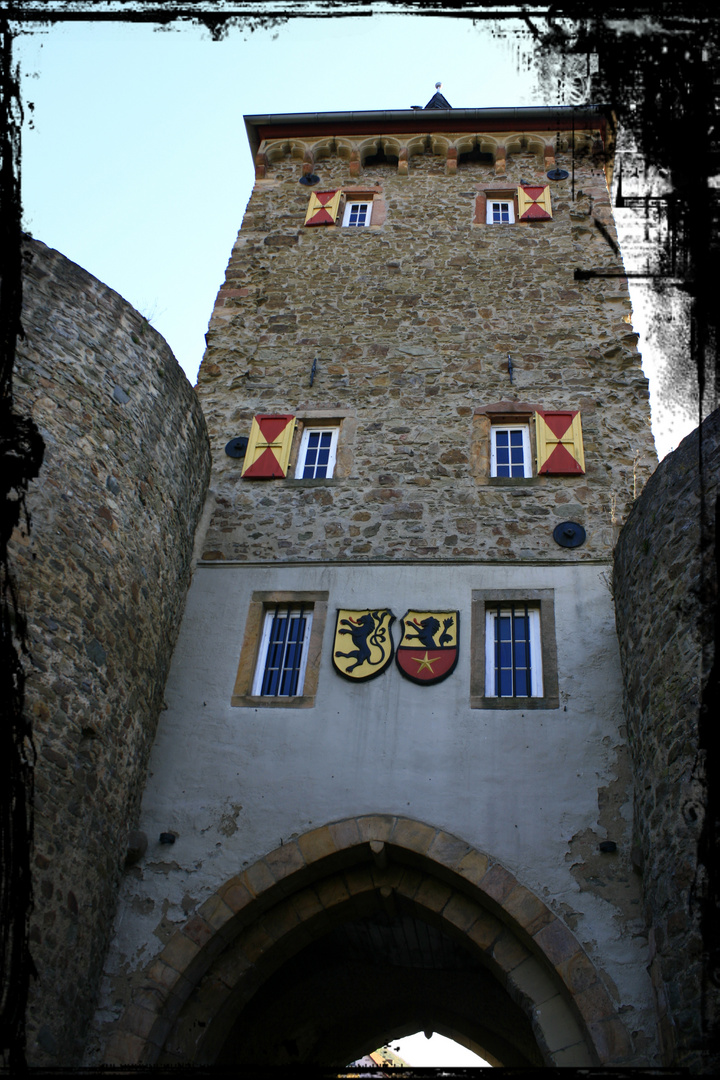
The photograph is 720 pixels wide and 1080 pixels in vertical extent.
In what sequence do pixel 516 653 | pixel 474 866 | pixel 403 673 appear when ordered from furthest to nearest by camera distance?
1. pixel 516 653
2. pixel 403 673
3. pixel 474 866

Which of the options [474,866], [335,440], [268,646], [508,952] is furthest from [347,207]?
[508,952]

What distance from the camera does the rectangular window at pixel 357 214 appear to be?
13656 millimetres

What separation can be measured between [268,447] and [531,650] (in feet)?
12.9

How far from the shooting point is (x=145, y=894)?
7.31m

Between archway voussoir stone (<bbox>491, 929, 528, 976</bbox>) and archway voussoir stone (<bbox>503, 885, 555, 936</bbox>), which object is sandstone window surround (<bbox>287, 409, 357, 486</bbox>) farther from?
archway voussoir stone (<bbox>491, 929, 528, 976</bbox>)

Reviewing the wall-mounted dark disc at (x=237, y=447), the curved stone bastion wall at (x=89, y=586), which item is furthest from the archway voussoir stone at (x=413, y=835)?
the wall-mounted dark disc at (x=237, y=447)

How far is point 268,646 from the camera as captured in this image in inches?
347

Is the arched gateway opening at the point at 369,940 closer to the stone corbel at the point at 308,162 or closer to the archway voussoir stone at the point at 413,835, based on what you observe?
the archway voussoir stone at the point at 413,835

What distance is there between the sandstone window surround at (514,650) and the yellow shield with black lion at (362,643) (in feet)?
2.68

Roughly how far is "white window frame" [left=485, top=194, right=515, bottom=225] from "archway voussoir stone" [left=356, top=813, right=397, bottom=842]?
9199 millimetres

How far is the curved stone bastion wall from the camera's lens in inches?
252

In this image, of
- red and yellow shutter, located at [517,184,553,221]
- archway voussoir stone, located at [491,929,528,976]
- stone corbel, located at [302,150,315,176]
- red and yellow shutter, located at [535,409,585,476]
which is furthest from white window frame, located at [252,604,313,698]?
stone corbel, located at [302,150,315,176]

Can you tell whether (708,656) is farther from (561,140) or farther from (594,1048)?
(561,140)

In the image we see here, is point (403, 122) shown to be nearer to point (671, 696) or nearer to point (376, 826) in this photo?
point (671, 696)
